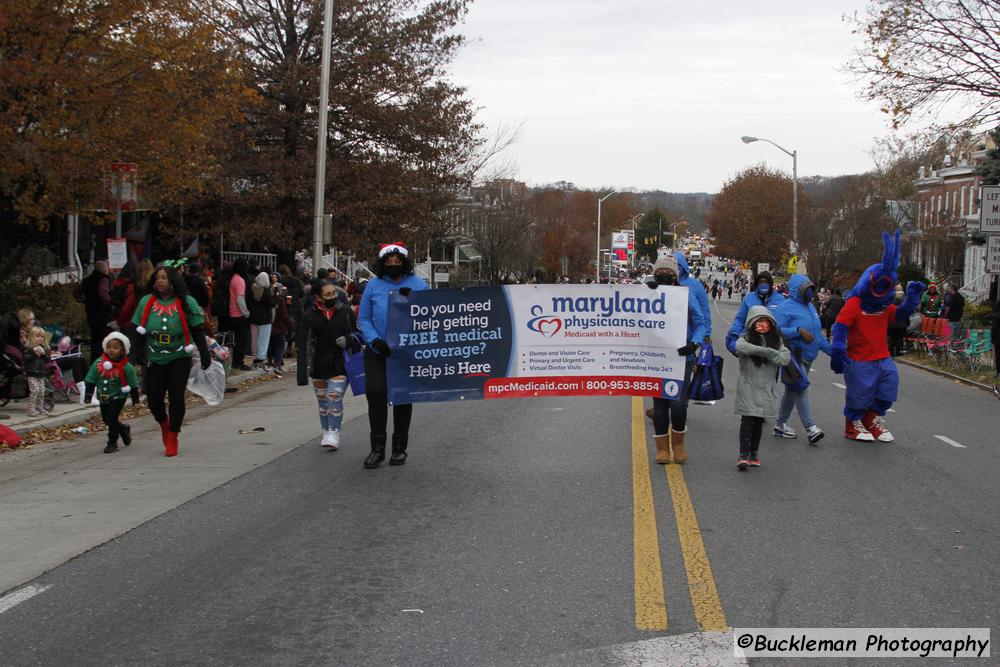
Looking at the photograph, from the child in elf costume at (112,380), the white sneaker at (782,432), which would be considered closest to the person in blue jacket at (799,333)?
the white sneaker at (782,432)

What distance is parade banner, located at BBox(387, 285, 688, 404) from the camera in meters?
8.71

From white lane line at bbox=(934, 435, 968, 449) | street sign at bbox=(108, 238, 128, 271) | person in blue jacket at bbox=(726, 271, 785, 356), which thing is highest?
street sign at bbox=(108, 238, 128, 271)

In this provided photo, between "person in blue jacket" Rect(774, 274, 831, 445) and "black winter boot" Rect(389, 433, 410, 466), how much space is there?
406 cm

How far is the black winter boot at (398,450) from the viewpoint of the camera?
873 centimetres

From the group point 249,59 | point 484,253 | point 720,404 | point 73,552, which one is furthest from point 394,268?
point 484,253

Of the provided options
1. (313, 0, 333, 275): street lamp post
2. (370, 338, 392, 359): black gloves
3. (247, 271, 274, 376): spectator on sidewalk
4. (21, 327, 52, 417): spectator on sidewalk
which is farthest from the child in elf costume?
(313, 0, 333, 275): street lamp post

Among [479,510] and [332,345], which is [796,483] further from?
[332,345]

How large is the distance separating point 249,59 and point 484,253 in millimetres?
25152

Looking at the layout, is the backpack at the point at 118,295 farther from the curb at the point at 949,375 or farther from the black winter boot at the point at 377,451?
the curb at the point at 949,375

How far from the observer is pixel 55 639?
185 inches

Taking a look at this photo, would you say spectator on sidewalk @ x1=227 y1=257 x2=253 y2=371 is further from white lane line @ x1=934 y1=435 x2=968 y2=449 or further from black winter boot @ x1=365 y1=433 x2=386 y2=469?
white lane line @ x1=934 y1=435 x2=968 y2=449

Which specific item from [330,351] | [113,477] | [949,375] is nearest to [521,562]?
[330,351]

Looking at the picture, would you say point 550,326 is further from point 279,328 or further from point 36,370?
point 279,328

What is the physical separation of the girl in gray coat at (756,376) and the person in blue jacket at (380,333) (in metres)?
2.91
